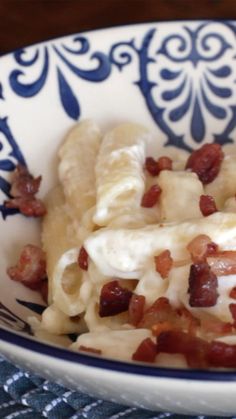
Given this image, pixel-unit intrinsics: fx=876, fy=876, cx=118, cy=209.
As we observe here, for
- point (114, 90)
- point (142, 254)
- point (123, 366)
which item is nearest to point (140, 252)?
point (142, 254)

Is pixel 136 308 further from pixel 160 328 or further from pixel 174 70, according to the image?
pixel 174 70

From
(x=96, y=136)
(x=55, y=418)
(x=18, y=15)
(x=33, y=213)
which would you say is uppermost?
(x=18, y=15)

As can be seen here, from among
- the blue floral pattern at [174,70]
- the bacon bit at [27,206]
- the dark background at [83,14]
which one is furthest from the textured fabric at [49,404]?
the dark background at [83,14]

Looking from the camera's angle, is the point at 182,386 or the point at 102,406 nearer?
the point at 182,386

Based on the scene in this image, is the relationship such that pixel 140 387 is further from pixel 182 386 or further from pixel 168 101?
pixel 168 101

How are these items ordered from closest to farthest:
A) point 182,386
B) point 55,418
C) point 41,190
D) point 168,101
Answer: point 182,386
point 55,418
point 41,190
point 168,101

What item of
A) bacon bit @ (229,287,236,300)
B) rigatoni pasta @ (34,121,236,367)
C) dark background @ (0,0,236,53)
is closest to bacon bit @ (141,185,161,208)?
rigatoni pasta @ (34,121,236,367)

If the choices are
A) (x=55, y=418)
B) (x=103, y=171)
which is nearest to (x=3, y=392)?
(x=55, y=418)

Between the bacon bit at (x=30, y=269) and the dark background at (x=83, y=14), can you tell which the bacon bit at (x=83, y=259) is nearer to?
the bacon bit at (x=30, y=269)
